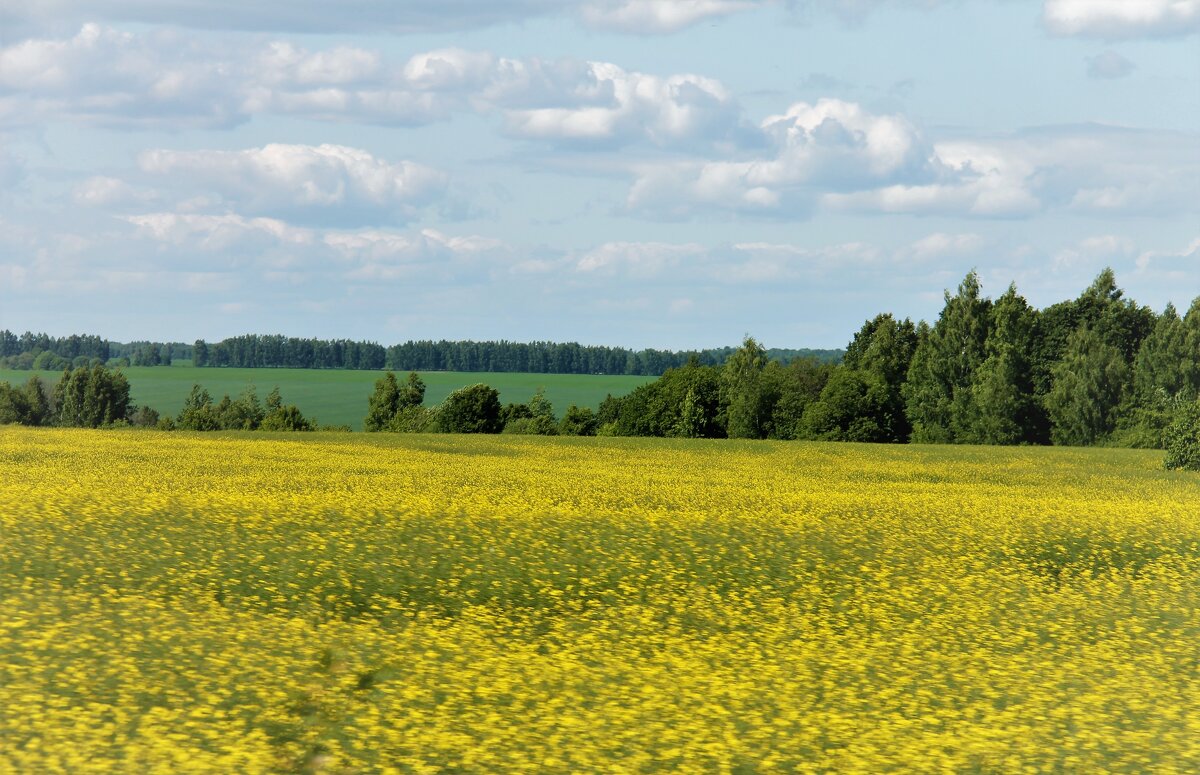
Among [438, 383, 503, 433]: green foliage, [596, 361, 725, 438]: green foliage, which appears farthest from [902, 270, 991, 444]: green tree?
[438, 383, 503, 433]: green foliage

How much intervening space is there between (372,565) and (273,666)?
8708 millimetres

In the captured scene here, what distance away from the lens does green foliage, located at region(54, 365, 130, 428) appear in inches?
5827

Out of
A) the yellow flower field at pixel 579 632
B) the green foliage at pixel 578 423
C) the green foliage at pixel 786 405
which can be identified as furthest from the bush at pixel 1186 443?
the green foliage at pixel 578 423

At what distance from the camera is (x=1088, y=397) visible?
98062mm

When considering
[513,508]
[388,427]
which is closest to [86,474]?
[513,508]

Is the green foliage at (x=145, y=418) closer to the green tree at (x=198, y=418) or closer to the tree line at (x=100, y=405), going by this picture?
the tree line at (x=100, y=405)

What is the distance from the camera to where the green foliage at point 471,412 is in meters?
100

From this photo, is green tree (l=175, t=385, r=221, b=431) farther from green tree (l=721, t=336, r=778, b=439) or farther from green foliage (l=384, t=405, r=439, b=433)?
green tree (l=721, t=336, r=778, b=439)

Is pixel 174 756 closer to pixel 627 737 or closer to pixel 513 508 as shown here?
pixel 627 737

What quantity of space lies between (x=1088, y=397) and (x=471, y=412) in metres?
50.8

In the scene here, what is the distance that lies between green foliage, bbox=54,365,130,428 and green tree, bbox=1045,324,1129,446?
107 m

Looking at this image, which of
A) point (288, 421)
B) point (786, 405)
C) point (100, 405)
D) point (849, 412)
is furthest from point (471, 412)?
point (100, 405)

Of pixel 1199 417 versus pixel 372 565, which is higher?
pixel 1199 417

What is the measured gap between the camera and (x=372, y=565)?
25719 millimetres
